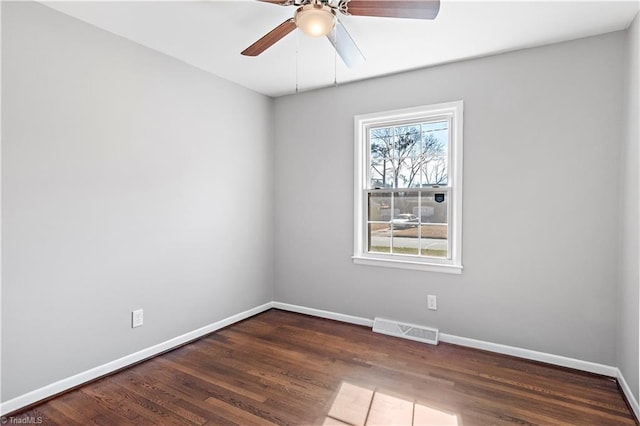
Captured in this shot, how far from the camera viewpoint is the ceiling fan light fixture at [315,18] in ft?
5.55

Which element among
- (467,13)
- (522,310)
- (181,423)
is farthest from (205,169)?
(522,310)

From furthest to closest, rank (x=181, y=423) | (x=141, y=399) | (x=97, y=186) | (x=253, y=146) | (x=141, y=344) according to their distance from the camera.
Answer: (x=253, y=146), (x=141, y=344), (x=97, y=186), (x=141, y=399), (x=181, y=423)

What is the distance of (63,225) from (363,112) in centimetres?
272

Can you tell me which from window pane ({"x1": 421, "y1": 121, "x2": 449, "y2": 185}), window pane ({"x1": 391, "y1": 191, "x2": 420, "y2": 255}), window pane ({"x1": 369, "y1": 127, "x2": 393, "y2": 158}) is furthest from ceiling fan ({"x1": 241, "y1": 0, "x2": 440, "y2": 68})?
window pane ({"x1": 391, "y1": 191, "x2": 420, "y2": 255})

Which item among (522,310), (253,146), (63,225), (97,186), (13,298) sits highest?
(253,146)

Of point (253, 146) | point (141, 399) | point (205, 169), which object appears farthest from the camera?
point (253, 146)

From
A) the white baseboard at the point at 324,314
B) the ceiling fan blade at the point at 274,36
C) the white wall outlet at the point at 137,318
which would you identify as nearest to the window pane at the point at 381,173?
the white baseboard at the point at 324,314

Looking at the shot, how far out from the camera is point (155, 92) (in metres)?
2.79

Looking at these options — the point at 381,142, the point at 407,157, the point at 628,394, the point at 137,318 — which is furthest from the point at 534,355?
the point at 137,318

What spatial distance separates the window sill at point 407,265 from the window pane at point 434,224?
123mm

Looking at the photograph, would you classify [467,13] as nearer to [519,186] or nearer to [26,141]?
[519,186]

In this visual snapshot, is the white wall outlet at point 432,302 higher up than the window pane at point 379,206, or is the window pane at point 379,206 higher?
the window pane at point 379,206

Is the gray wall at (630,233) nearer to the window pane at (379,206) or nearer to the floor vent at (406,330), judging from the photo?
the floor vent at (406,330)

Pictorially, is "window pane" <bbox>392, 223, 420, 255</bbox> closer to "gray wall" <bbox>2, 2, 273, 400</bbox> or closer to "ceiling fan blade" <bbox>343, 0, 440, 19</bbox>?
"gray wall" <bbox>2, 2, 273, 400</bbox>
